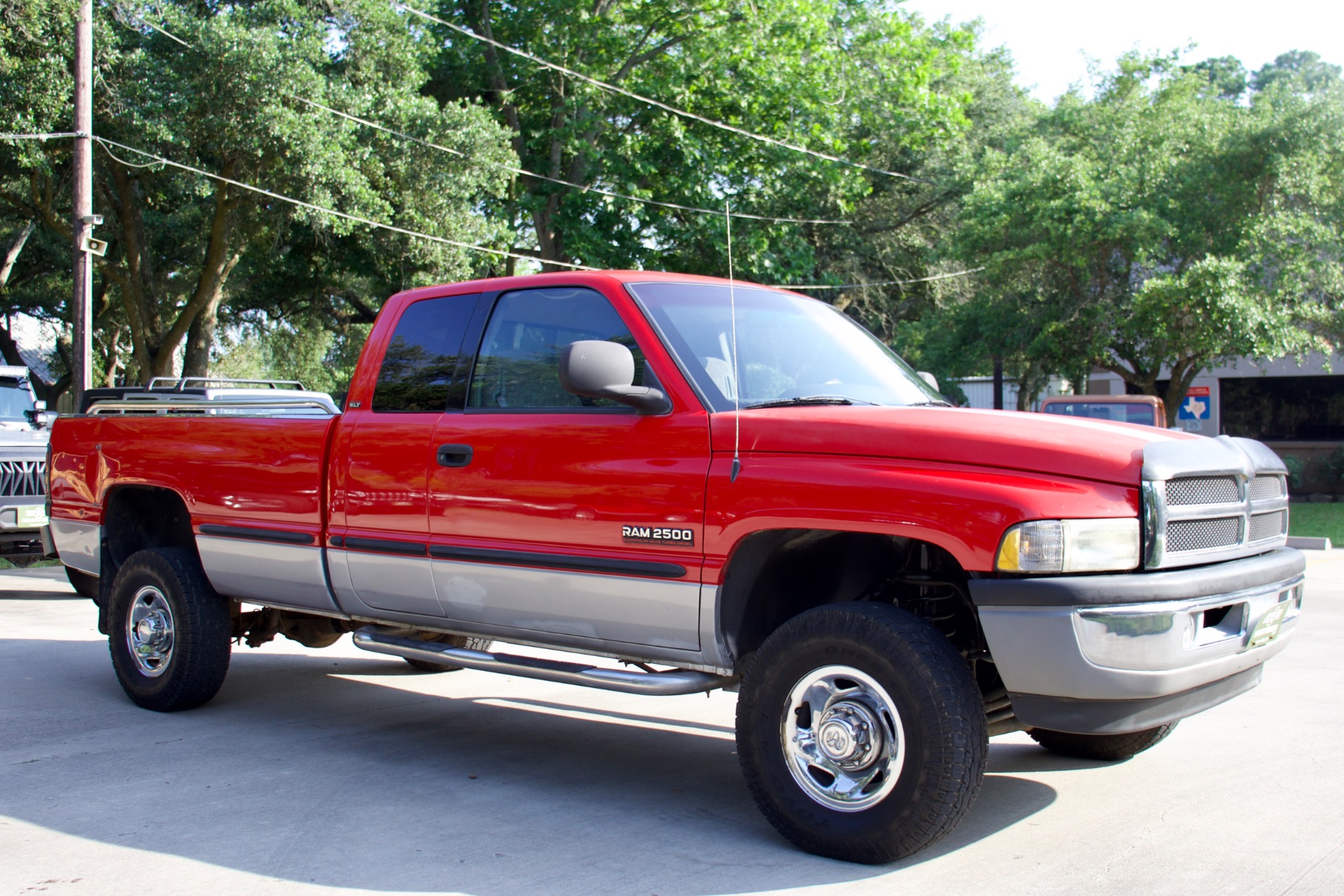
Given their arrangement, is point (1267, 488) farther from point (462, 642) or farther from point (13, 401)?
point (13, 401)

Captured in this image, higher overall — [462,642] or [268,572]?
[268,572]

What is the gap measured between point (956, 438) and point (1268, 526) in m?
1.46

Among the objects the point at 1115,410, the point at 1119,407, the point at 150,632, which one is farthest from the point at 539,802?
the point at 1115,410

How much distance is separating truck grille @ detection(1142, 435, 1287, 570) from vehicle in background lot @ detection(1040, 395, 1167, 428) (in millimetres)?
13647

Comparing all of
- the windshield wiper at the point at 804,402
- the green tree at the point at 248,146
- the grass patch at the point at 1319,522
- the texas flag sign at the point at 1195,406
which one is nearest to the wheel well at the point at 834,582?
the windshield wiper at the point at 804,402

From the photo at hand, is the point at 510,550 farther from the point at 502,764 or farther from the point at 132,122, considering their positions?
the point at 132,122

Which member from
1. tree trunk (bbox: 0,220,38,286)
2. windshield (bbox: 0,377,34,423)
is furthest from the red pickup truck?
tree trunk (bbox: 0,220,38,286)

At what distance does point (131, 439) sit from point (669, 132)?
61.8 ft

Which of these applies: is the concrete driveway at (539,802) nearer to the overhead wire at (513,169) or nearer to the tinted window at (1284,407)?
Result: the overhead wire at (513,169)

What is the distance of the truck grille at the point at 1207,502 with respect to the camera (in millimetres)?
3861

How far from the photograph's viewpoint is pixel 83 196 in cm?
1748

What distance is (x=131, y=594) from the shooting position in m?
6.55

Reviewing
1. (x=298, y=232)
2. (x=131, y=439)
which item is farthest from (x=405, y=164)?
(x=131, y=439)

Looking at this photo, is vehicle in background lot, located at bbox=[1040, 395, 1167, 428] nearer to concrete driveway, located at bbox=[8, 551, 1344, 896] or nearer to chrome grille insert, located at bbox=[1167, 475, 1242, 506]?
concrete driveway, located at bbox=[8, 551, 1344, 896]
